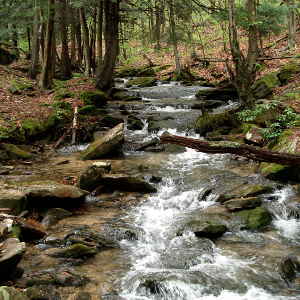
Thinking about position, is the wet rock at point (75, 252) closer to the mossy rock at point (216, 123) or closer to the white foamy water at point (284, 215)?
the white foamy water at point (284, 215)

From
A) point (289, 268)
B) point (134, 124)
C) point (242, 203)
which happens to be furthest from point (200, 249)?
point (134, 124)

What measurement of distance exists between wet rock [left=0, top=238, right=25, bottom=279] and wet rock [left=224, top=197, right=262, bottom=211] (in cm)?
447

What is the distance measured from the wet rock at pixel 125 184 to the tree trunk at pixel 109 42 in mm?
10385

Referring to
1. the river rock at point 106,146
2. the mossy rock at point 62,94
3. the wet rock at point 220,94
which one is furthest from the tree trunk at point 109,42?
the river rock at point 106,146

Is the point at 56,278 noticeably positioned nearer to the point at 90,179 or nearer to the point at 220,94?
the point at 90,179

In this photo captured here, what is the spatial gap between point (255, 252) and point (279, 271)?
2.40ft

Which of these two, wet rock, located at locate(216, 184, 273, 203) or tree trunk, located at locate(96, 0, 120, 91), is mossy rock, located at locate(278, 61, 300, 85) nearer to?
tree trunk, located at locate(96, 0, 120, 91)

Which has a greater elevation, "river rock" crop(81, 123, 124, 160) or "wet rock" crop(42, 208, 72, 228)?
"river rock" crop(81, 123, 124, 160)

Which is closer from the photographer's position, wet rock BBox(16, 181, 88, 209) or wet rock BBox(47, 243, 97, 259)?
wet rock BBox(47, 243, 97, 259)

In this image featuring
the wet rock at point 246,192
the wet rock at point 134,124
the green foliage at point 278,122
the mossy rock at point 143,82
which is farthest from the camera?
the mossy rock at point 143,82

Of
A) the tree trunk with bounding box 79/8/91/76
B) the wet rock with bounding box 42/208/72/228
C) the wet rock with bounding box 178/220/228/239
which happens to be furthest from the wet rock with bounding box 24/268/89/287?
the tree trunk with bounding box 79/8/91/76

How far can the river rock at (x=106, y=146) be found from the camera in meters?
12.3

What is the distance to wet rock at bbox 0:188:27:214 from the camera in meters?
7.46

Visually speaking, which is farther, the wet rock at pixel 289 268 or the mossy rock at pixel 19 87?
the mossy rock at pixel 19 87
